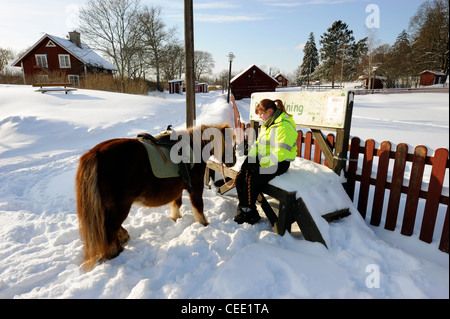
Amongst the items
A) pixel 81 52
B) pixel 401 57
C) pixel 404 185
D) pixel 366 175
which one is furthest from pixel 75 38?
pixel 401 57

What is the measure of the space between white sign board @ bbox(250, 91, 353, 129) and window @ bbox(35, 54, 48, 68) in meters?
35.0

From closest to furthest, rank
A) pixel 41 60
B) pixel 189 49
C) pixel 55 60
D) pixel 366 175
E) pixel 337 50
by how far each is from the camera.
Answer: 1. pixel 366 175
2. pixel 189 49
3. pixel 55 60
4. pixel 41 60
5. pixel 337 50

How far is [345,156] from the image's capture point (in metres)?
3.43

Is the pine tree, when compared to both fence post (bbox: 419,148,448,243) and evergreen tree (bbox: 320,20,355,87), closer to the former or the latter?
evergreen tree (bbox: 320,20,355,87)

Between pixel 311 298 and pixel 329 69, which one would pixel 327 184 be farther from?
pixel 329 69

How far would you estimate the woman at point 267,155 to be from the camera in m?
3.01

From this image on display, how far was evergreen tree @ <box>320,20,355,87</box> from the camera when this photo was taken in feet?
139

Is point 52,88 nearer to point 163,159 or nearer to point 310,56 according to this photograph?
point 163,159

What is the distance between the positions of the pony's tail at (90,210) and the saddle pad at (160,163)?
1.97 ft

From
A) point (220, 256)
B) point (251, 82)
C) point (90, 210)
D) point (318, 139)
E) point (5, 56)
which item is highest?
point (5, 56)

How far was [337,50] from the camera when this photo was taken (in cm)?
4447

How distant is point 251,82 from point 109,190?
89.2ft

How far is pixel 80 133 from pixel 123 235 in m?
7.61
